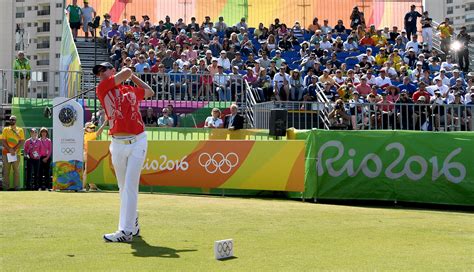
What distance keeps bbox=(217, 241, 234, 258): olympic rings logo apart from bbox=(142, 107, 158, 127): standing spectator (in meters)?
16.8

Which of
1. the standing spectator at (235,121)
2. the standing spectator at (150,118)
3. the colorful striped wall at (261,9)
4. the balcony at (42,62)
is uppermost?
the balcony at (42,62)

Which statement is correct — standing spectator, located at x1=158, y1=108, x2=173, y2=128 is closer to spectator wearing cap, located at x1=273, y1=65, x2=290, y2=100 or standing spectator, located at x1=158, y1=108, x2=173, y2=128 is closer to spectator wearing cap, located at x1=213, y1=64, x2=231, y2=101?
spectator wearing cap, located at x1=213, y1=64, x2=231, y2=101

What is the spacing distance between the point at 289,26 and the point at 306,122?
14.2 m

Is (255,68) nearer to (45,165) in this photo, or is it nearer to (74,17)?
(45,165)

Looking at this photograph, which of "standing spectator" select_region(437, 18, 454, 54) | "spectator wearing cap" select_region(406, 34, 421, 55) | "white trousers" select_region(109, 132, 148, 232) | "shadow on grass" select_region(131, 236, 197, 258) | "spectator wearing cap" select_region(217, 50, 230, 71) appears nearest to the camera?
"shadow on grass" select_region(131, 236, 197, 258)

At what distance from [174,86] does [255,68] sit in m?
3.10

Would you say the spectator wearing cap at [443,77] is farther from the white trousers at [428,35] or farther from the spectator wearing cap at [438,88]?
the white trousers at [428,35]

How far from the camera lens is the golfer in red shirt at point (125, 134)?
34.1 ft

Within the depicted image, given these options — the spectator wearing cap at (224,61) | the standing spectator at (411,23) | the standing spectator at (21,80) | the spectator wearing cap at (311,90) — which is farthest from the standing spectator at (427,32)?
the standing spectator at (21,80)

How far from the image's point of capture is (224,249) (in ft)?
28.2

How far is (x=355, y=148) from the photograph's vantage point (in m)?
18.1

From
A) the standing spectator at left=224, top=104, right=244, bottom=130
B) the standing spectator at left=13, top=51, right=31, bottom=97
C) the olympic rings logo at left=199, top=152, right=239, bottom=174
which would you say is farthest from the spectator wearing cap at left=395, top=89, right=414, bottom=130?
the standing spectator at left=13, top=51, right=31, bottom=97

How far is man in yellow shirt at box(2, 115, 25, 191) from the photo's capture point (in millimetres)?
22406

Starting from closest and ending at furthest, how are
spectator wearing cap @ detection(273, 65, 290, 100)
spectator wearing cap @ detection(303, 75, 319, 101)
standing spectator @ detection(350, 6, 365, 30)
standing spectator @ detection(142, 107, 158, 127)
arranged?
standing spectator @ detection(142, 107, 158, 127)
spectator wearing cap @ detection(273, 65, 290, 100)
spectator wearing cap @ detection(303, 75, 319, 101)
standing spectator @ detection(350, 6, 365, 30)
